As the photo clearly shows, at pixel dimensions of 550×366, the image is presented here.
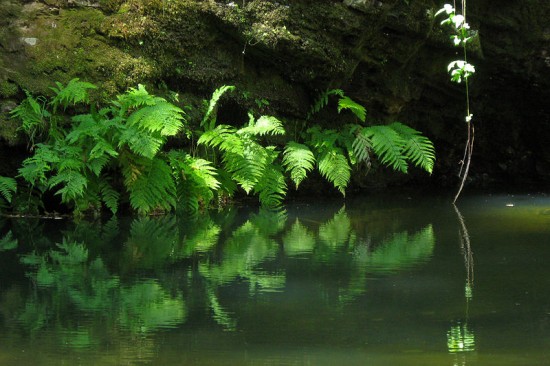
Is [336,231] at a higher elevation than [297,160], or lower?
lower

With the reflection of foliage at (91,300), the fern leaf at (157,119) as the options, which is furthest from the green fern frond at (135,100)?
the reflection of foliage at (91,300)

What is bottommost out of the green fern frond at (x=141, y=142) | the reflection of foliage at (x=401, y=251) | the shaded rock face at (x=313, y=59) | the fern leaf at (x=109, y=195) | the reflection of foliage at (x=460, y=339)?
the reflection of foliage at (x=460, y=339)

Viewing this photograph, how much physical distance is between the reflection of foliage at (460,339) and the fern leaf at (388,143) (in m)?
4.75

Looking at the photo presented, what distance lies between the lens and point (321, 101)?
359 inches

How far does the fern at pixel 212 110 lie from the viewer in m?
8.31

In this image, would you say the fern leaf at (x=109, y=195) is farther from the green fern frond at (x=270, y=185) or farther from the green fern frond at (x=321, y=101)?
the green fern frond at (x=321, y=101)

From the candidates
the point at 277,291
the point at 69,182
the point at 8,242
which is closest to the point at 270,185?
the point at 69,182

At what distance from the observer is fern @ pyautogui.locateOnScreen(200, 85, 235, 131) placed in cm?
831

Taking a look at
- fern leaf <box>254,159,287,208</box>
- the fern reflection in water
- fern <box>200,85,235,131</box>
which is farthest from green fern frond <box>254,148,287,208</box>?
the fern reflection in water

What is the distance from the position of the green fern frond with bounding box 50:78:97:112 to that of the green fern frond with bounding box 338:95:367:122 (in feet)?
8.46

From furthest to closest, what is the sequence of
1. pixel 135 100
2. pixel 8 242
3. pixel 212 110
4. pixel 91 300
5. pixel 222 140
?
pixel 212 110, pixel 222 140, pixel 135 100, pixel 8 242, pixel 91 300

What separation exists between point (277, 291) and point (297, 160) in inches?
156

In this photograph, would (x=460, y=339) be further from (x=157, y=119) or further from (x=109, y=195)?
(x=109, y=195)

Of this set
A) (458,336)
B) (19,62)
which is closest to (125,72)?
(19,62)
